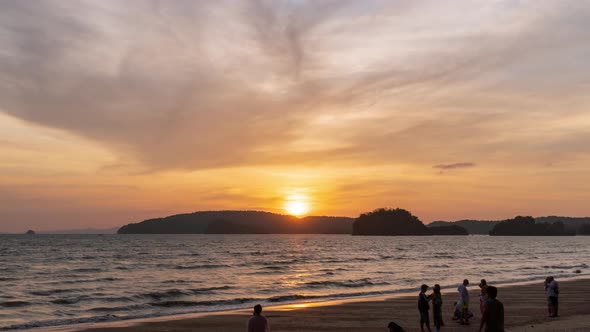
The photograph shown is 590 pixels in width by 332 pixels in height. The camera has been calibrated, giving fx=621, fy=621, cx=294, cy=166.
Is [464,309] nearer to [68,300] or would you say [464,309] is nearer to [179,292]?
[179,292]

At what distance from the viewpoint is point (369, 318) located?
30.3 metres

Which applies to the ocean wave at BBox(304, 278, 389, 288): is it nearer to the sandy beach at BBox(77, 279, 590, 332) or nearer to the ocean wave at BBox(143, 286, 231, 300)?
the ocean wave at BBox(143, 286, 231, 300)

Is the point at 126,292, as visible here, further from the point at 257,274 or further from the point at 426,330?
the point at 426,330

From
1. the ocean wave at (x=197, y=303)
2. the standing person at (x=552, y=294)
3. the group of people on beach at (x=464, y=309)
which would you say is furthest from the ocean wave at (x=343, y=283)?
the group of people on beach at (x=464, y=309)

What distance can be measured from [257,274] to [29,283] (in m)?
22.4

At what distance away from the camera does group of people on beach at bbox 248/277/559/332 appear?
14.6 metres

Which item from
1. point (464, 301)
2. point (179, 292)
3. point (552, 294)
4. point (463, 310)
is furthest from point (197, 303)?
point (552, 294)

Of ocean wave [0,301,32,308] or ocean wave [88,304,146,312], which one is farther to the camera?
ocean wave [0,301,32,308]

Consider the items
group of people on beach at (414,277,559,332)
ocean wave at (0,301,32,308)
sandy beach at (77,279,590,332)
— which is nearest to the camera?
group of people on beach at (414,277,559,332)

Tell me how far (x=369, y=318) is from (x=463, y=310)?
5.72 m

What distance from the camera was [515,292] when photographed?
146ft

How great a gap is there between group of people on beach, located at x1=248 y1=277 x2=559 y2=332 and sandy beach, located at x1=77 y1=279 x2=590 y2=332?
691 mm

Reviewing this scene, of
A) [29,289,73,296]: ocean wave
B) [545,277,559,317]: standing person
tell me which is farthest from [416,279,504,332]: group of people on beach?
[29,289,73,296]: ocean wave

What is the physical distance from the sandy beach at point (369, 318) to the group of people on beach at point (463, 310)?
691 mm
